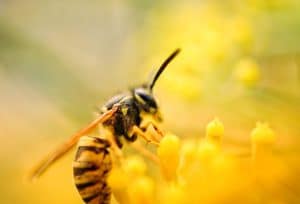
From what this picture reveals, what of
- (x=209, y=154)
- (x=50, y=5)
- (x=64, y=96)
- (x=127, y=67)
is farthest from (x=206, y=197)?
(x=50, y=5)

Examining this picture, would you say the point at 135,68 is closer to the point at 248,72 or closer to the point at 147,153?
the point at 248,72

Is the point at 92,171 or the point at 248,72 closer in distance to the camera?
the point at 92,171

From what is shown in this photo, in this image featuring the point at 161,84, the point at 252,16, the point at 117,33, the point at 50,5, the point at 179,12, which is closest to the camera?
the point at 252,16

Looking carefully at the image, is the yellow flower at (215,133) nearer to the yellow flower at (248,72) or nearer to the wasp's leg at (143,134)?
the wasp's leg at (143,134)

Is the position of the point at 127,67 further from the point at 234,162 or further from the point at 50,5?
the point at 234,162

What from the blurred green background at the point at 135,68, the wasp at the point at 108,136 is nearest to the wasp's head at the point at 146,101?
the wasp at the point at 108,136

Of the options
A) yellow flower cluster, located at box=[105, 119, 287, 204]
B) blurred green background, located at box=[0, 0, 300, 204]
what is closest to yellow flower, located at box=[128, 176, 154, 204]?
yellow flower cluster, located at box=[105, 119, 287, 204]

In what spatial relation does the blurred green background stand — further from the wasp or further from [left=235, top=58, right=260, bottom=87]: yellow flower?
the wasp

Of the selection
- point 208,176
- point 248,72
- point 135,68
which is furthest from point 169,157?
point 135,68
